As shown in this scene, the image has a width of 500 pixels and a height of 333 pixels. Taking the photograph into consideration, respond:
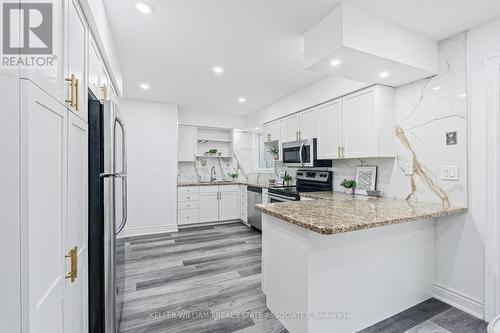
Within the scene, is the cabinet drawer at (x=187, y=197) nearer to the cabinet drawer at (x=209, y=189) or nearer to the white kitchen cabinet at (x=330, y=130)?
the cabinet drawer at (x=209, y=189)

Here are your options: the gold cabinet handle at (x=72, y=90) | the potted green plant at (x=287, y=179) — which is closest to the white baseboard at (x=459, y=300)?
the potted green plant at (x=287, y=179)

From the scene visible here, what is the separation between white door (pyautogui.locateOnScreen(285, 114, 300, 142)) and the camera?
3.90 m

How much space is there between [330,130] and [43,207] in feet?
10.2

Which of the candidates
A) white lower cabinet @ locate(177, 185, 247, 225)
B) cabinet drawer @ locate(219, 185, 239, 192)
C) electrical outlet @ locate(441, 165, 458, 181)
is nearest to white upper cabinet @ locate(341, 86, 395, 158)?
electrical outlet @ locate(441, 165, 458, 181)

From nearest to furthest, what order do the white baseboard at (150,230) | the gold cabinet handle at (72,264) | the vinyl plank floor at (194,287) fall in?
the gold cabinet handle at (72,264) → the vinyl plank floor at (194,287) → the white baseboard at (150,230)

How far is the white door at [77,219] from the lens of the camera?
1.10m

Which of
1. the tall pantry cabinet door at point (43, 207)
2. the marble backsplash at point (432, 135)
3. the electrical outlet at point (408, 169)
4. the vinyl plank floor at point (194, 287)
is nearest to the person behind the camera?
the tall pantry cabinet door at point (43, 207)

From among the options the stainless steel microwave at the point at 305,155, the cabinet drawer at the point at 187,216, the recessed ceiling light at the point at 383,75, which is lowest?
the cabinet drawer at the point at 187,216

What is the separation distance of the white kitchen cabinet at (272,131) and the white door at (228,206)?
1470 millimetres

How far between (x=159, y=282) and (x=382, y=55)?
316 centimetres

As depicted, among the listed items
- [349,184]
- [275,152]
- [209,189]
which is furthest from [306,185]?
[209,189]

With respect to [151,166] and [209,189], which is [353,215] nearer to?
[209,189]

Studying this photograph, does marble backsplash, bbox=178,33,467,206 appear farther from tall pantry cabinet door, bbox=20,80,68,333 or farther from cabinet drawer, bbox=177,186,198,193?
cabinet drawer, bbox=177,186,198,193

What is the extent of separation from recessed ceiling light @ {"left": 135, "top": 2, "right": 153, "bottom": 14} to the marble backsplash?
268 cm
